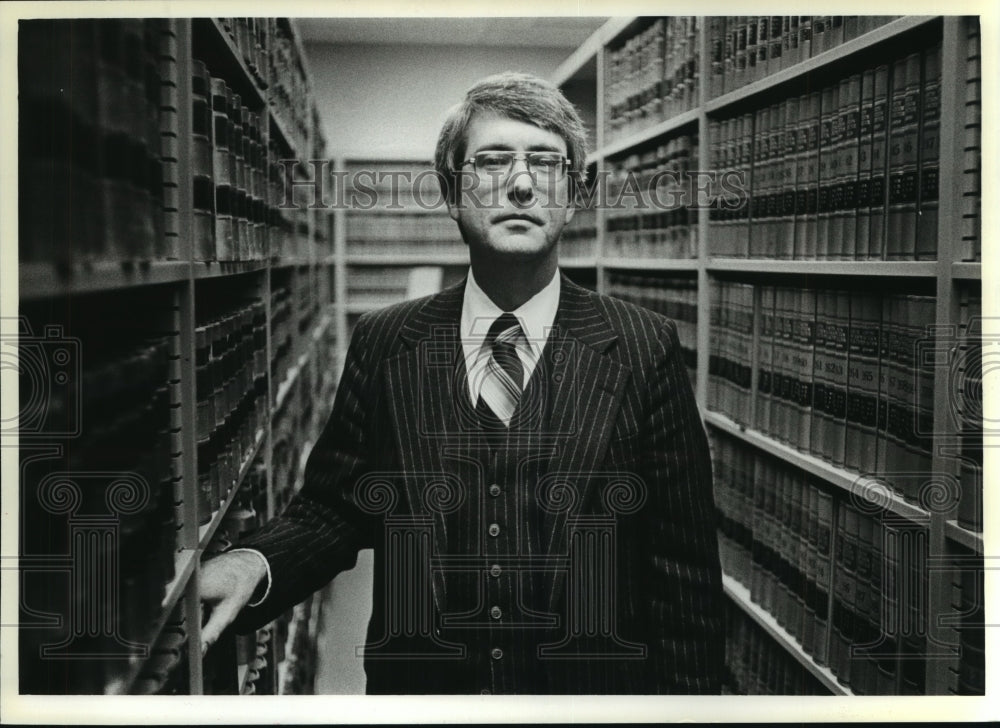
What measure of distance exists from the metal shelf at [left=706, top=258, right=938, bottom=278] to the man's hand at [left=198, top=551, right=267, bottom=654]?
110 centimetres

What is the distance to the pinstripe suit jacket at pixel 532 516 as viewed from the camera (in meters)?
1.64

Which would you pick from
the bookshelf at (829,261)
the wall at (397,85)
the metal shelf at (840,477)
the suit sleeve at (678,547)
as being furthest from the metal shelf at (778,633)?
the wall at (397,85)

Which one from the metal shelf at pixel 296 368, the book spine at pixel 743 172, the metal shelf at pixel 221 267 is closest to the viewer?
the metal shelf at pixel 221 267

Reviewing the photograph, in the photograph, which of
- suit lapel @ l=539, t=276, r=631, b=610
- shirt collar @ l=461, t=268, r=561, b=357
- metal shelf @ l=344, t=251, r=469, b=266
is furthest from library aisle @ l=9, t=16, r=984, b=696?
suit lapel @ l=539, t=276, r=631, b=610

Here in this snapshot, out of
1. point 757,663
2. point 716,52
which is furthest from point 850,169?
point 757,663

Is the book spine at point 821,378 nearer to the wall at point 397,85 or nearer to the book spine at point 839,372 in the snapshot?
the book spine at point 839,372

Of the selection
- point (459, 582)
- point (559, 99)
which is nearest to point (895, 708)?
point (459, 582)

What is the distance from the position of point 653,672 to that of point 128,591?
3.08 feet

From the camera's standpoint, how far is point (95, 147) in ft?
3.62

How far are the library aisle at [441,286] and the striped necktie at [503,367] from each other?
15 cm

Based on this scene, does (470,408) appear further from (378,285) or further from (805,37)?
(805,37)

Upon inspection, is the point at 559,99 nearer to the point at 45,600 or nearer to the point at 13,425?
the point at 13,425

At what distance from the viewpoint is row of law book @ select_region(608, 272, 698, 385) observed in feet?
6.43

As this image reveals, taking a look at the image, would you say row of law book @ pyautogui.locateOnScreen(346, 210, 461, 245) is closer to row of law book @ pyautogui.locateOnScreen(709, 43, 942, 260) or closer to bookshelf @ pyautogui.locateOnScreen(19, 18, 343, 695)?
bookshelf @ pyautogui.locateOnScreen(19, 18, 343, 695)
